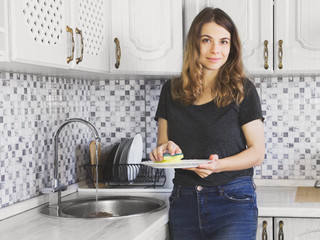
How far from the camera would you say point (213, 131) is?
2.03 m

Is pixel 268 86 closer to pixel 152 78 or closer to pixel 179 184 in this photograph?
pixel 152 78

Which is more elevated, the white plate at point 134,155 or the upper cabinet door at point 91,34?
the upper cabinet door at point 91,34

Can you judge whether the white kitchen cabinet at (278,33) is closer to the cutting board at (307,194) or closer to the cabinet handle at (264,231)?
the cutting board at (307,194)

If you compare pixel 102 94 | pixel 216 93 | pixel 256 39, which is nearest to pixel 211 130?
pixel 216 93

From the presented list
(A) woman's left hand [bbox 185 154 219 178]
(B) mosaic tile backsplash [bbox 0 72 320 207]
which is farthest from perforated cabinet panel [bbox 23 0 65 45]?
(A) woman's left hand [bbox 185 154 219 178]

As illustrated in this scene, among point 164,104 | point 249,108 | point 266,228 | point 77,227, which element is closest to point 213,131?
point 249,108

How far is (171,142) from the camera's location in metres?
1.99

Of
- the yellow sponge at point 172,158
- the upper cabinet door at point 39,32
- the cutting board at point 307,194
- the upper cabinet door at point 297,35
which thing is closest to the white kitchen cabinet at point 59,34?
the upper cabinet door at point 39,32

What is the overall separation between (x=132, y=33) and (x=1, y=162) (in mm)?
840

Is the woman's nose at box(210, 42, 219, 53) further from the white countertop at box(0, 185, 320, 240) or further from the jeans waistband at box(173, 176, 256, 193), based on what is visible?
the white countertop at box(0, 185, 320, 240)

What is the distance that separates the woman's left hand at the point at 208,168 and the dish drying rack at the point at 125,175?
696mm

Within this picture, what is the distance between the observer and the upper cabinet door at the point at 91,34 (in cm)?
201

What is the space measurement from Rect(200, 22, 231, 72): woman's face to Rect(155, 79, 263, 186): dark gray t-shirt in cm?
14

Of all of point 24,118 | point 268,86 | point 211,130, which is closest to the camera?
point 211,130
